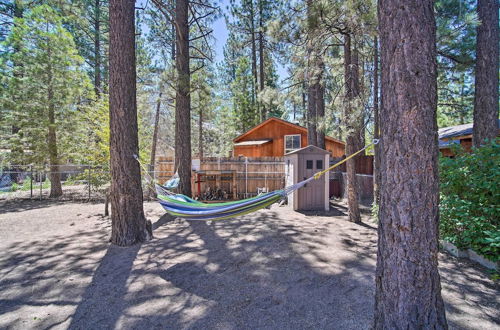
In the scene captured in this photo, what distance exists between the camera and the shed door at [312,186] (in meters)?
6.49

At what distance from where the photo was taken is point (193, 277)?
111 inches

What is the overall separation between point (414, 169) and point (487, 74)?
560 centimetres

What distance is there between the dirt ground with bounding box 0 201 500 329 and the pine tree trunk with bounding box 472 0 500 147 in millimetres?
3326

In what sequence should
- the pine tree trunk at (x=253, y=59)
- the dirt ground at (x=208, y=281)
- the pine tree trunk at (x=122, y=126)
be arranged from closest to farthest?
the dirt ground at (x=208, y=281) < the pine tree trunk at (x=122, y=126) < the pine tree trunk at (x=253, y=59)

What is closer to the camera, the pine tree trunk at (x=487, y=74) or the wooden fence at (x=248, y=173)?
the pine tree trunk at (x=487, y=74)

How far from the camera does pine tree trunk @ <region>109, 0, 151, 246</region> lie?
372 cm

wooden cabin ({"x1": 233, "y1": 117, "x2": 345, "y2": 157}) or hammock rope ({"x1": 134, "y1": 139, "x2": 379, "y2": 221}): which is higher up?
wooden cabin ({"x1": 233, "y1": 117, "x2": 345, "y2": 157})

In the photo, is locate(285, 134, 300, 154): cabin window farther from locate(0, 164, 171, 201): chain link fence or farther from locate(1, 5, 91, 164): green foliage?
locate(1, 5, 91, 164): green foliage

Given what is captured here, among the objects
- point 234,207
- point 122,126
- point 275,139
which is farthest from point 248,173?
point 234,207

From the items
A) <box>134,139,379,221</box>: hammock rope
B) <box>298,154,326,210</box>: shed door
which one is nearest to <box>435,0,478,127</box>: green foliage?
<box>134,139,379,221</box>: hammock rope

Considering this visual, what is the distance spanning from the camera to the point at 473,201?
323 centimetres

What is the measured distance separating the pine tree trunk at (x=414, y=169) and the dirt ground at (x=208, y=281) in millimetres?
595

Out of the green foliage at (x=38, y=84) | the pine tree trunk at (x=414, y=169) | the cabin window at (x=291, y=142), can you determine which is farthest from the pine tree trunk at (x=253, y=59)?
the pine tree trunk at (x=414, y=169)

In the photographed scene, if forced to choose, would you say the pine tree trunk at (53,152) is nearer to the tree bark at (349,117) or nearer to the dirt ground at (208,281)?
the dirt ground at (208,281)
